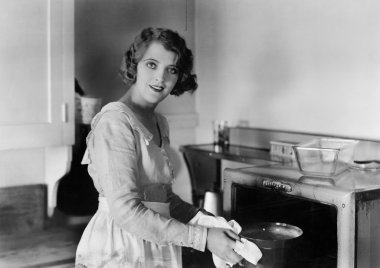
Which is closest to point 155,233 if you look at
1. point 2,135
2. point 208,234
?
point 208,234

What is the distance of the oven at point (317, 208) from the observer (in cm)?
155

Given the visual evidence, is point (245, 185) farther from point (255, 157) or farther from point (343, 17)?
point (343, 17)

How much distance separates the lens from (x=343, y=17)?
250 centimetres

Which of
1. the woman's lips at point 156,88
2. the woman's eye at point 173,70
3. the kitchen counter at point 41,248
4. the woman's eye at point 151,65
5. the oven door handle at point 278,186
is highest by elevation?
the woman's eye at point 151,65

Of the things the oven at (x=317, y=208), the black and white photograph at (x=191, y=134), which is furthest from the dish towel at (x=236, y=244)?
the oven at (x=317, y=208)

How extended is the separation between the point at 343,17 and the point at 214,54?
1.03m

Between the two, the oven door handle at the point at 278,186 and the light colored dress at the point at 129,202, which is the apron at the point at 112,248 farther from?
the oven door handle at the point at 278,186

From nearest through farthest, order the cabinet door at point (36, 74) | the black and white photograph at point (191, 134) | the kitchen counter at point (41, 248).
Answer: the black and white photograph at point (191, 134), the kitchen counter at point (41, 248), the cabinet door at point (36, 74)

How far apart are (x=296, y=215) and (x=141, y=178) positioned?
63 centimetres

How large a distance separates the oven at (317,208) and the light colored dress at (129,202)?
0.84ft

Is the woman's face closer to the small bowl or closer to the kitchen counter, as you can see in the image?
the small bowl

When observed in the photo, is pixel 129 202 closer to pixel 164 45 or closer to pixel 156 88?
pixel 156 88

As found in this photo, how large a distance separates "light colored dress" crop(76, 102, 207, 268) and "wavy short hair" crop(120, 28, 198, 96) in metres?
0.24

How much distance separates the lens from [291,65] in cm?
282
